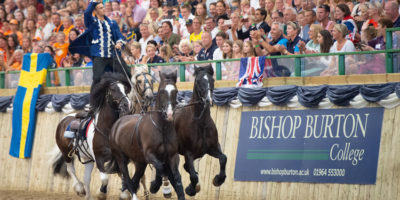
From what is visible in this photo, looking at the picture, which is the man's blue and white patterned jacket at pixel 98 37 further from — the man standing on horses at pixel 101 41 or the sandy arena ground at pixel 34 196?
the sandy arena ground at pixel 34 196

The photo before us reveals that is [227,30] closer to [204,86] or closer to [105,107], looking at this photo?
[105,107]

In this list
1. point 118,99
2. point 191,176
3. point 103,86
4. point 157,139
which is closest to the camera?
point 157,139

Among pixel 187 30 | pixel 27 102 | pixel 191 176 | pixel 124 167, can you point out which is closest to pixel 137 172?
pixel 124 167

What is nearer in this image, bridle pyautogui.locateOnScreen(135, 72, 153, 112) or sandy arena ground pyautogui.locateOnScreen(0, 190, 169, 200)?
bridle pyautogui.locateOnScreen(135, 72, 153, 112)

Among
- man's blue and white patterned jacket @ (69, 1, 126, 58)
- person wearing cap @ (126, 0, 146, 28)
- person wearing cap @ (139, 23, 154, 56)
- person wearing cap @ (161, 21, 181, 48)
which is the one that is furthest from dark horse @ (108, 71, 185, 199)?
person wearing cap @ (126, 0, 146, 28)

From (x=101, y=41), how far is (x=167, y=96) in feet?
10.3

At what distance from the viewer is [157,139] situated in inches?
Answer: 408

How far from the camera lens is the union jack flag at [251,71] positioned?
12961 mm

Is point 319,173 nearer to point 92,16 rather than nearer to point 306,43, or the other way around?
point 306,43

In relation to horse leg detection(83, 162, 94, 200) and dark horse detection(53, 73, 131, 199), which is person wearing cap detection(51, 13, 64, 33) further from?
horse leg detection(83, 162, 94, 200)

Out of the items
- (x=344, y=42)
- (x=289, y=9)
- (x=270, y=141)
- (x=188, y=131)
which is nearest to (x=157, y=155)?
(x=188, y=131)

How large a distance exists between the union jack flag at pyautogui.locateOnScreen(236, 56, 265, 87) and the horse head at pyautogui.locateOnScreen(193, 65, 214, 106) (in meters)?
2.17

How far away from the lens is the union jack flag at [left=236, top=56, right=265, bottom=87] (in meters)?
13.0

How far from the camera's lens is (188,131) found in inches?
440
